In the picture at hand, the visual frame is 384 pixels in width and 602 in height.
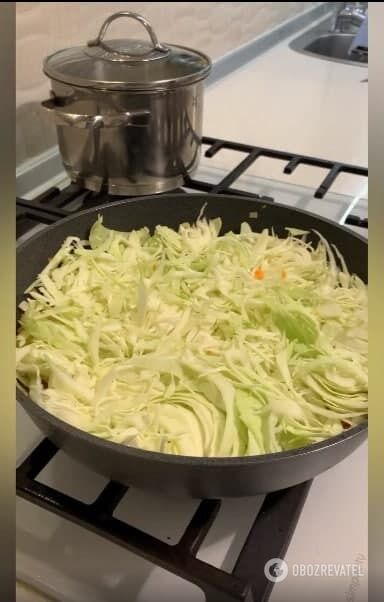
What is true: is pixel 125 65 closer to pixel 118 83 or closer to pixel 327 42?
pixel 118 83

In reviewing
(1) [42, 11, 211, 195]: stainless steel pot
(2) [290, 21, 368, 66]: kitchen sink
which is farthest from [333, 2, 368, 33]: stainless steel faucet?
(1) [42, 11, 211, 195]: stainless steel pot

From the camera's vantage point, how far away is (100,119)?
88 cm

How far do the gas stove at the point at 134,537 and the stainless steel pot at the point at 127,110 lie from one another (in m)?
0.46

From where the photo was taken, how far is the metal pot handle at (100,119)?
2.89 ft

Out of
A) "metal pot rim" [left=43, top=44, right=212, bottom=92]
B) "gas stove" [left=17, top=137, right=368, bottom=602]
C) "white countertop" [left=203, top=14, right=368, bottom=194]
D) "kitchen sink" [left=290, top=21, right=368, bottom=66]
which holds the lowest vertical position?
"gas stove" [left=17, top=137, right=368, bottom=602]

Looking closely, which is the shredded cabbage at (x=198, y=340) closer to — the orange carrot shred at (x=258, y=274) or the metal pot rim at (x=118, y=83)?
the orange carrot shred at (x=258, y=274)

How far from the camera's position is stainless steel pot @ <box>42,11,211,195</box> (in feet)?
2.88

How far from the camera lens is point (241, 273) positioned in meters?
0.77

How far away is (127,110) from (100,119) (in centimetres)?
4

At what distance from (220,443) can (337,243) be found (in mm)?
A: 347

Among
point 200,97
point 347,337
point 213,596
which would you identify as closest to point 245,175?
point 200,97

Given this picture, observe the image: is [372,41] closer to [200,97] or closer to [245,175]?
[200,97]

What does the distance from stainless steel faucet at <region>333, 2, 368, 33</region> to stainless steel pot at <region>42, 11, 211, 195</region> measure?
1422mm

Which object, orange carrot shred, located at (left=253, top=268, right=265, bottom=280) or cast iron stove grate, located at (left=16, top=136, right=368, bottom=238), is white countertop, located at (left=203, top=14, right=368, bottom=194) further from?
orange carrot shred, located at (left=253, top=268, right=265, bottom=280)
